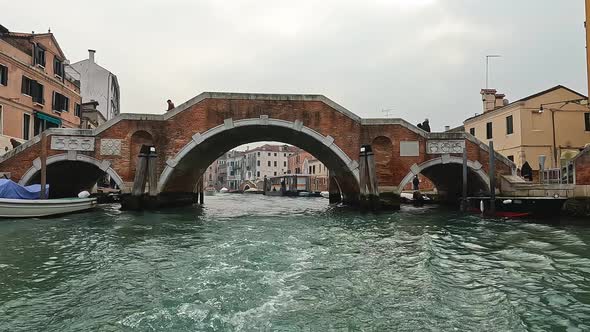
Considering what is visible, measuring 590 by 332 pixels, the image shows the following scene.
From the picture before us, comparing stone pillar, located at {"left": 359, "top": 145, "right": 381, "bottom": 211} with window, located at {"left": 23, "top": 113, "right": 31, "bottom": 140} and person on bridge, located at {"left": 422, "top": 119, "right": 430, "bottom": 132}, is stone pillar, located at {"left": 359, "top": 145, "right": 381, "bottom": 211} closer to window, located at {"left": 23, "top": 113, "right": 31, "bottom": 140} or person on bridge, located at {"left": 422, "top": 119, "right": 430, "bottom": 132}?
person on bridge, located at {"left": 422, "top": 119, "right": 430, "bottom": 132}

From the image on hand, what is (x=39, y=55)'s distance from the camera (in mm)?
22547

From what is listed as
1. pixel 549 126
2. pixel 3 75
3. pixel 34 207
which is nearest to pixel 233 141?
pixel 34 207

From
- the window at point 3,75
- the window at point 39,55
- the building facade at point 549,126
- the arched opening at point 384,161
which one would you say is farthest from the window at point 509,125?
the window at point 39,55

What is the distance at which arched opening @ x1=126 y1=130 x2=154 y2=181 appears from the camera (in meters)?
17.1

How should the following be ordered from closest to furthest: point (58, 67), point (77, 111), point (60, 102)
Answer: point (60, 102)
point (58, 67)
point (77, 111)

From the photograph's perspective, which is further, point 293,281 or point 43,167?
point 43,167

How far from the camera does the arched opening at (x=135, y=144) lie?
1711 centimetres

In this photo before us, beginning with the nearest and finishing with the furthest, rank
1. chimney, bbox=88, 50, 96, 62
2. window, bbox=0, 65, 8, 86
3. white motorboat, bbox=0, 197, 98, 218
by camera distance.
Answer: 1. white motorboat, bbox=0, 197, 98, 218
2. window, bbox=0, 65, 8, 86
3. chimney, bbox=88, 50, 96, 62

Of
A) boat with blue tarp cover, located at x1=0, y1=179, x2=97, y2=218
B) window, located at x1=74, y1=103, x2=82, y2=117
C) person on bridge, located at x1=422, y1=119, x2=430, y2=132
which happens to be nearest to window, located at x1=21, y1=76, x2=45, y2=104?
window, located at x1=74, y1=103, x2=82, y2=117

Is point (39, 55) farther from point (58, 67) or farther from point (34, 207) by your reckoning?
point (34, 207)

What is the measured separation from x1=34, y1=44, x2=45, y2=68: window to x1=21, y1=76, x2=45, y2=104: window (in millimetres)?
1326

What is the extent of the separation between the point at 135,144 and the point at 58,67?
12.3 meters

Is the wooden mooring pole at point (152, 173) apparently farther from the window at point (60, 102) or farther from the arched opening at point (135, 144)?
the window at point (60, 102)

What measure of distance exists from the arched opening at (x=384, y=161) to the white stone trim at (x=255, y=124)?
1.08m
